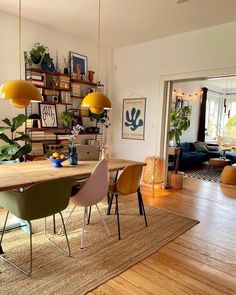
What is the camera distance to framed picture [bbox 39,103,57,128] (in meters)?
4.19

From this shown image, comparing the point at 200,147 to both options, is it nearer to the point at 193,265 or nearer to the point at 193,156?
the point at 193,156

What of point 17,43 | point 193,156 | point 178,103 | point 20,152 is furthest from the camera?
point 178,103

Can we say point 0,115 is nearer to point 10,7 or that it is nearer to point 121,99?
point 10,7

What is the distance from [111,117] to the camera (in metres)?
5.55

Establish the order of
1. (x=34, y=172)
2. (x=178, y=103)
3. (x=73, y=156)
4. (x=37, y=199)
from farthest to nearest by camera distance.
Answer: (x=178, y=103), (x=73, y=156), (x=34, y=172), (x=37, y=199)

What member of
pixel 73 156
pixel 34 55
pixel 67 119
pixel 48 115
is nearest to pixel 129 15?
pixel 34 55

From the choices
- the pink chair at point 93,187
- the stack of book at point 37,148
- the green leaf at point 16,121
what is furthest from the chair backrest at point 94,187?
the stack of book at point 37,148

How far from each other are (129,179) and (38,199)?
1.09 m

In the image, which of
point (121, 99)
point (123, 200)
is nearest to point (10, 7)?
point (121, 99)

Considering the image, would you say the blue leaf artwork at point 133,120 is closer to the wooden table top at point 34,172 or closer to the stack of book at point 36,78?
the stack of book at point 36,78

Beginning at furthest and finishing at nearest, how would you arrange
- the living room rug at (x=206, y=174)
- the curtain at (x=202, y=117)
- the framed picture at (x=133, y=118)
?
the curtain at (x=202, y=117) < the living room rug at (x=206, y=174) < the framed picture at (x=133, y=118)

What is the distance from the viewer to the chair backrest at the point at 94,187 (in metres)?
→ 2.42

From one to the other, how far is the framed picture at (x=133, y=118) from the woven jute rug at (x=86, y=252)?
2.07m

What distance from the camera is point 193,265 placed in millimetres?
2264
